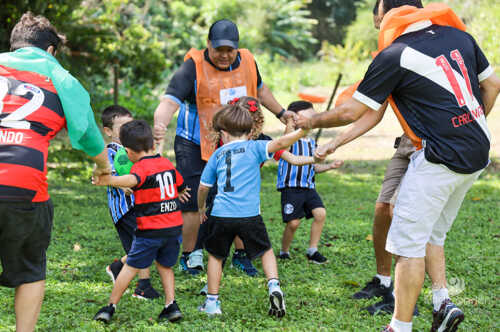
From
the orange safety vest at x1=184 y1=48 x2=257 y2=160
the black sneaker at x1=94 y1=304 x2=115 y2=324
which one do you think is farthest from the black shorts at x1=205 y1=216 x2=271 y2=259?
the orange safety vest at x1=184 y1=48 x2=257 y2=160

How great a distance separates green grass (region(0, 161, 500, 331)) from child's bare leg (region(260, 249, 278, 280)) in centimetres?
31

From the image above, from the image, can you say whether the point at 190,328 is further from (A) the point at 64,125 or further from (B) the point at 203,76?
(B) the point at 203,76

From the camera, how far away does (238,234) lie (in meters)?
4.22

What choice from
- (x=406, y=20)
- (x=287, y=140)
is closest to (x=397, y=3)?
(x=406, y=20)

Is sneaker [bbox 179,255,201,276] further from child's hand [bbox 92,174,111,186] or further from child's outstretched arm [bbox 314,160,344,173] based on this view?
child's hand [bbox 92,174,111,186]

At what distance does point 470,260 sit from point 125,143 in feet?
12.1

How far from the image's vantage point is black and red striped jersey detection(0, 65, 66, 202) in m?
3.14

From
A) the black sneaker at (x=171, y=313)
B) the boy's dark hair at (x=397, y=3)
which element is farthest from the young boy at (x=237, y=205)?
the boy's dark hair at (x=397, y=3)

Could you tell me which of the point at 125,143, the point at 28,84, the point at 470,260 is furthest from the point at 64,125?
the point at 470,260

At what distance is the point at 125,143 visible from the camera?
4176mm

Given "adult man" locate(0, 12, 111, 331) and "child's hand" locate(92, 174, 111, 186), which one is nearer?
"adult man" locate(0, 12, 111, 331)

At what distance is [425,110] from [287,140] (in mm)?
950

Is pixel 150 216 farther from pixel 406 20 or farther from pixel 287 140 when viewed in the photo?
pixel 406 20

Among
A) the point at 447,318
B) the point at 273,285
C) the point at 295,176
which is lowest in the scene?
the point at 447,318
